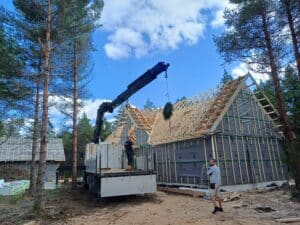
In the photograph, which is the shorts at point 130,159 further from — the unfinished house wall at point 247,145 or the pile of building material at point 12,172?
the pile of building material at point 12,172

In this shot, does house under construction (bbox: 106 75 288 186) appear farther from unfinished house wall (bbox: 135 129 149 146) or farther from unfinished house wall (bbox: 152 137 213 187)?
unfinished house wall (bbox: 135 129 149 146)

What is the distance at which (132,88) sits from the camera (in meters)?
12.1

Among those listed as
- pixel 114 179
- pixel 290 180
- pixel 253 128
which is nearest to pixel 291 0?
pixel 253 128

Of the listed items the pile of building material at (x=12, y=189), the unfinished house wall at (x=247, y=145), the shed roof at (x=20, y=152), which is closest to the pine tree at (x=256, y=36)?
the unfinished house wall at (x=247, y=145)

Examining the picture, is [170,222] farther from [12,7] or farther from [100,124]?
[12,7]

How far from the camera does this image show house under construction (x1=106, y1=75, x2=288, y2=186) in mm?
14484

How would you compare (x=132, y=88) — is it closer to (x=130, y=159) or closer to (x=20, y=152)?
(x=130, y=159)

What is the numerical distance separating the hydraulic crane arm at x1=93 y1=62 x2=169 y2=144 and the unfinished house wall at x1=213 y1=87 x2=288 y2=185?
15.9ft

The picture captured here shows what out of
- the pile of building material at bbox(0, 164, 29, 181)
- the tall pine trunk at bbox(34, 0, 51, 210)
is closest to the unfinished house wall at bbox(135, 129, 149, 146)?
the tall pine trunk at bbox(34, 0, 51, 210)

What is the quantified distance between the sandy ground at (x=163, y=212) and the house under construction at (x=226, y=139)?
254 cm

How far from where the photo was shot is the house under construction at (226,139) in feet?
47.5

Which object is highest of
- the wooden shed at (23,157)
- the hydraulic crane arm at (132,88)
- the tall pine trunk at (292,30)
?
the tall pine trunk at (292,30)

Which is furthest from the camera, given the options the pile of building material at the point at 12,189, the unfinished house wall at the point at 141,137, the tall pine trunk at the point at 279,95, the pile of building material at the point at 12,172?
the pile of building material at the point at 12,172

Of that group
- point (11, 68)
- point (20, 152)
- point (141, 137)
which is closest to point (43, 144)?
point (11, 68)
